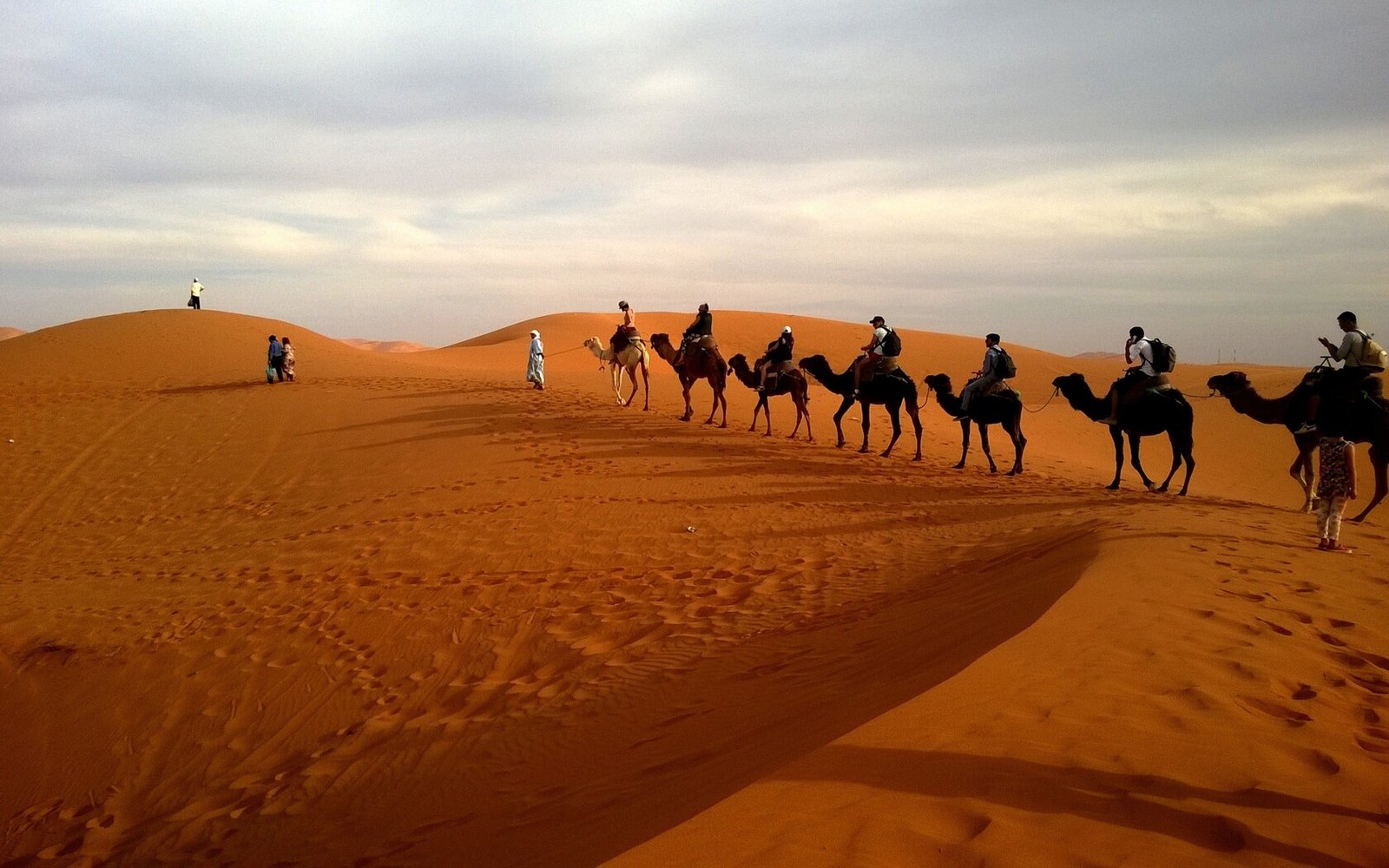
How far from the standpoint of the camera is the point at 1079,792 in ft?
12.1

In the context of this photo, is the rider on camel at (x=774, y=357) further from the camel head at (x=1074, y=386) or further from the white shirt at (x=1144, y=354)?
the white shirt at (x=1144, y=354)

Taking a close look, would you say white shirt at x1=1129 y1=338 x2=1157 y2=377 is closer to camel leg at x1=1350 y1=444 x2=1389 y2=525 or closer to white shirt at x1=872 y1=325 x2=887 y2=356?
camel leg at x1=1350 y1=444 x2=1389 y2=525

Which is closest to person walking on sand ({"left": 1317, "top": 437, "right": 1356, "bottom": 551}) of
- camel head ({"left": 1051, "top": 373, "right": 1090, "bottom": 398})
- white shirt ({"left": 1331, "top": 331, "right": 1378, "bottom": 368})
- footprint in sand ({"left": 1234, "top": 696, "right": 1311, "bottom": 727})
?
white shirt ({"left": 1331, "top": 331, "right": 1378, "bottom": 368})

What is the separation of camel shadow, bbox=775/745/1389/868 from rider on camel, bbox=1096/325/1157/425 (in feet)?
38.6

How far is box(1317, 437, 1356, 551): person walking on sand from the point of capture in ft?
30.5

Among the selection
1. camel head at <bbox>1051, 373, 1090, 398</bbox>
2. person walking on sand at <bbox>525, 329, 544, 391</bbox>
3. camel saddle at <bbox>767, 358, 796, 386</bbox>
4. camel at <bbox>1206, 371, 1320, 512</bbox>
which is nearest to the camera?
camel at <bbox>1206, 371, 1320, 512</bbox>

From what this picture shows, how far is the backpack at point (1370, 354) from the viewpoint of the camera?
11.1 m

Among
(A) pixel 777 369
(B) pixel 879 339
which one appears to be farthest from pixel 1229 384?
(A) pixel 777 369

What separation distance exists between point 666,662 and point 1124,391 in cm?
1056

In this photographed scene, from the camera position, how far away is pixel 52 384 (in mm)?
26875

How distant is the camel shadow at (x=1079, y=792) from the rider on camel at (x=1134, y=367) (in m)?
11.8

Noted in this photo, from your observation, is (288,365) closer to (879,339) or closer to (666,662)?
(879,339)

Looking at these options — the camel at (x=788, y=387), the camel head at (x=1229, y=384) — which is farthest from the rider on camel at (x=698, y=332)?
the camel head at (x=1229, y=384)

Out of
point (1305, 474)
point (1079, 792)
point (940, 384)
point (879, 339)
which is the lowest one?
point (1079, 792)
